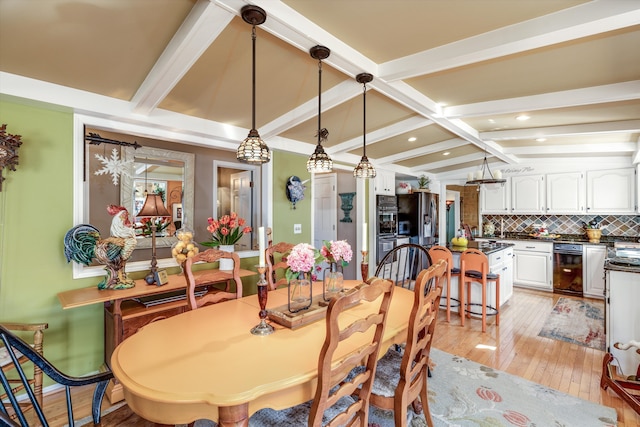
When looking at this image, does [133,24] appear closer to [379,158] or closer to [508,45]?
[508,45]

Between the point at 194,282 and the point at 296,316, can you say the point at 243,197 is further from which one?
the point at 296,316

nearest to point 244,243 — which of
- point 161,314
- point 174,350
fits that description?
point 161,314

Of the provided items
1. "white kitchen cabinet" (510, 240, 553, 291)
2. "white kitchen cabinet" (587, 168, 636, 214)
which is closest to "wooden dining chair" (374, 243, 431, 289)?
"white kitchen cabinet" (510, 240, 553, 291)

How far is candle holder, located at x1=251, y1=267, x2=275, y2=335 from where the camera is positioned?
4.93ft

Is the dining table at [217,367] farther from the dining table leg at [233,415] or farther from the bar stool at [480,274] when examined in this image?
the bar stool at [480,274]

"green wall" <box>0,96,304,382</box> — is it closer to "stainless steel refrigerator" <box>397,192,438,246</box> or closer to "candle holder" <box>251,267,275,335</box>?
"candle holder" <box>251,267,275,335</box>

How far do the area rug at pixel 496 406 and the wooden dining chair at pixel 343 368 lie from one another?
2.09 feet

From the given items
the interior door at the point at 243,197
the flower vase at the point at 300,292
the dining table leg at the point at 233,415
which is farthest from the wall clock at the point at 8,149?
the interior door at the point at 243,197

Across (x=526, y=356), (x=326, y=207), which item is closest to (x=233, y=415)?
(x=526, y=356)

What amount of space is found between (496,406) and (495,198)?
4.74m

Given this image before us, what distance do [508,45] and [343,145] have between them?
2.55 m

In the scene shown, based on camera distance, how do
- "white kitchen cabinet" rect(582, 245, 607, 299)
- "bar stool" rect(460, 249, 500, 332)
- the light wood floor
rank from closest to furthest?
the light wood floor → "bar stool" rect(460, 249, 500, 332) → "white kitchen cabinet" rect(582, 245, 607, 299)

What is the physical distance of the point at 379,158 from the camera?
520cm

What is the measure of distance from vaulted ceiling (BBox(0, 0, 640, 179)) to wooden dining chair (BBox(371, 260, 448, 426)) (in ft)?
4.64
